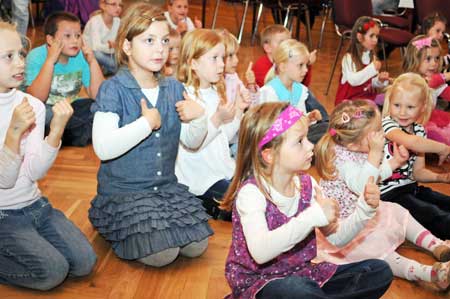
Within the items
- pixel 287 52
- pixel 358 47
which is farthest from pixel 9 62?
pixel 358 47

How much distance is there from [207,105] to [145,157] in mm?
554

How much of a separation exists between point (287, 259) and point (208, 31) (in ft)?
4.30

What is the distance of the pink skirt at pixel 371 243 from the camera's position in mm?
2518

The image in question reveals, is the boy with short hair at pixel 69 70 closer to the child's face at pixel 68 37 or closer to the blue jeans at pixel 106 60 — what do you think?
the child's face at pixel 68 37

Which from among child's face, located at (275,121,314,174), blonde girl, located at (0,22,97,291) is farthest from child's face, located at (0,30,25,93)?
child's face, located at (275,121,314,174)

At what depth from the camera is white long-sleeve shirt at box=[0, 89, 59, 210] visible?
225 cm

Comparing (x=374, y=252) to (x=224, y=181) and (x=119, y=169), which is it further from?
(x=119, y=169)

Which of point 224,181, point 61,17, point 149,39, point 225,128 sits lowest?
point 224,181

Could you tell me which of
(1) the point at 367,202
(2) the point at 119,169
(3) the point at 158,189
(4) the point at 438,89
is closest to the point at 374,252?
(1) the point at 367,202

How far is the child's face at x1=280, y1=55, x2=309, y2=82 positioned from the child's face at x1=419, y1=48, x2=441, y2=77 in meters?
0.89

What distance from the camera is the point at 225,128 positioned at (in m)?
3.04

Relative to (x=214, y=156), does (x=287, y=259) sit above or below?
above

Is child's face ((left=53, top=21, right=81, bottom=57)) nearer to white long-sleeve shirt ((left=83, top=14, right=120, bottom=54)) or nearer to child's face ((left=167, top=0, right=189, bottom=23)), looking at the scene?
child's face ((left=167, top=0, right=189, bottom=23))

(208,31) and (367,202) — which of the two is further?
(208,31)
